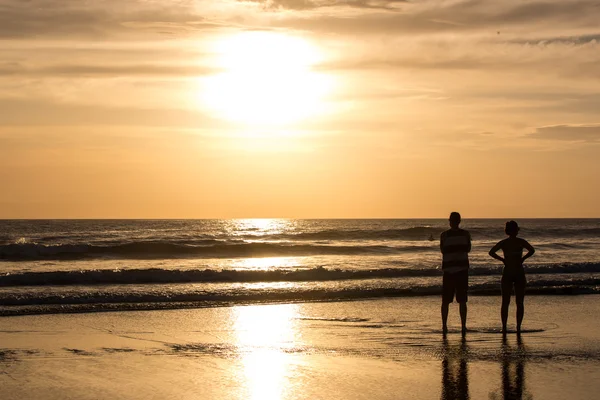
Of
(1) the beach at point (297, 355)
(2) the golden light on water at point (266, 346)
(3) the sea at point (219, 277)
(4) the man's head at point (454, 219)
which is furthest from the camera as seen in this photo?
(3) the sea at point (219, 277)

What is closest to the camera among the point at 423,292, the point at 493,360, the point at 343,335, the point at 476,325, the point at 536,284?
the point at 493,360

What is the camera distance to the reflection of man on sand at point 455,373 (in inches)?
312

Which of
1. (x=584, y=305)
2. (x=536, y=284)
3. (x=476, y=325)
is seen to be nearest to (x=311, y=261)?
(x=536, y=284)

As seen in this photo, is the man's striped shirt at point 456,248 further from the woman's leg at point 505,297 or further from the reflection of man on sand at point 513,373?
the reflection of man on sand at point 513,373

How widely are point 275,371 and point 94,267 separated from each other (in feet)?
74.3

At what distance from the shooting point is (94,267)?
99.8 ft

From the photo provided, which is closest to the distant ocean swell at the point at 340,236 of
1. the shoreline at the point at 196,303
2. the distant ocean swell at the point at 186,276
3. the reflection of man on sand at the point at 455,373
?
the distant ocean swell at the point at 186,276

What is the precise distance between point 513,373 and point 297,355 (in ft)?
9.05

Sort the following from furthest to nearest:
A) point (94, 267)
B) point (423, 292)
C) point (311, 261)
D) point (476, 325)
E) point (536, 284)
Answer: point (311, 261) < point (94, 267) < point (536, 284) < point (423, 292) < point (476, 325)

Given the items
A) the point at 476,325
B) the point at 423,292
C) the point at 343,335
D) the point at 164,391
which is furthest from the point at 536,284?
the point at 164,391

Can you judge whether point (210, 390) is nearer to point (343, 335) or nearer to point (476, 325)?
point (343, 335)

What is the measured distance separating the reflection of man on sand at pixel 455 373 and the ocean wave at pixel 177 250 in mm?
27595

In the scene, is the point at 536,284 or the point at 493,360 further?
the point at 536,284

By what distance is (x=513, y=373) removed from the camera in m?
8.85
